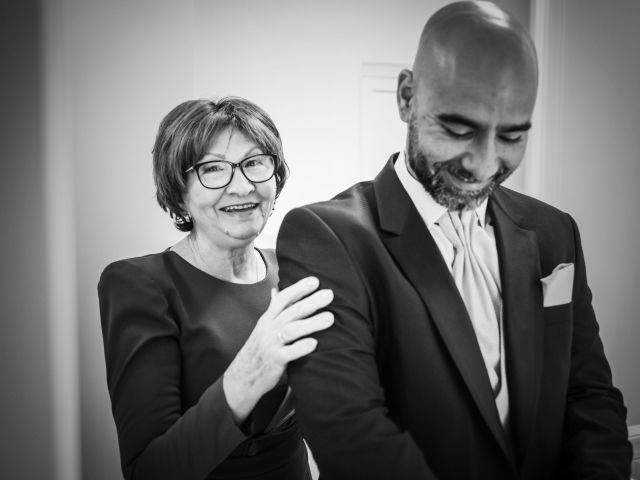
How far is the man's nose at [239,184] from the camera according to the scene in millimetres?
1496

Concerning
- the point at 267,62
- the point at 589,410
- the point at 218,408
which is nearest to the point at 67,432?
the point at 218,408

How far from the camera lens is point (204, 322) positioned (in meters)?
1.48

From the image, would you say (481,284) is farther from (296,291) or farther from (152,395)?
(152,395)

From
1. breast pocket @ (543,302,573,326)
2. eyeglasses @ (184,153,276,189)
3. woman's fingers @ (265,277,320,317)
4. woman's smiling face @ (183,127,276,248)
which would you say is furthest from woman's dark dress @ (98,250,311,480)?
breast pocket @ (543,302,573,326)

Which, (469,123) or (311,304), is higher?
(469,123)

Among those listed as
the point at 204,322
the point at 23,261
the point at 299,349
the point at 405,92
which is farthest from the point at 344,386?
the point at 204,322

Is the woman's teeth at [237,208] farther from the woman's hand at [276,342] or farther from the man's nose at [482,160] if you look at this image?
the man's nose at [482,160]

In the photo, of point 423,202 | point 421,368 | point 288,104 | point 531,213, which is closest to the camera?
point 421,368

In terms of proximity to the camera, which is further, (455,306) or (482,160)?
(455,306)

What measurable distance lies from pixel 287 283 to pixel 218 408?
0.43 metres

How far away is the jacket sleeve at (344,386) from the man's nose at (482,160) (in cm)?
23

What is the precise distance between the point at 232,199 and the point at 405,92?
0.82 metres

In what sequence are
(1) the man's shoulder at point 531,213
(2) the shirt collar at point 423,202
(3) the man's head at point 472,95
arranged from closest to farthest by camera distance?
(3) the man's head at point 472,95 → (2) the shirt collar at point 423,202 → (1) the man's shoulder at point 531,213

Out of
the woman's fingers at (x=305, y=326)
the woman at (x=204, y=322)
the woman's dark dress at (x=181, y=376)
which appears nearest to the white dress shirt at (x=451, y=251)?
the woman's fingers at (x=305, y=326)
